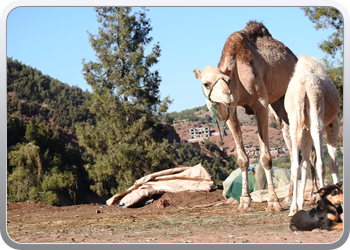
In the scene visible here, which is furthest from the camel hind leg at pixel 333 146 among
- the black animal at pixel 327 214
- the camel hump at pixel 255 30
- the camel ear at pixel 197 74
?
the camel hump at pixel 255 30

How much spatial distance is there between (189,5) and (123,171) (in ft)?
37.9

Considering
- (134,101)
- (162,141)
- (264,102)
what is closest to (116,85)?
(134,101)

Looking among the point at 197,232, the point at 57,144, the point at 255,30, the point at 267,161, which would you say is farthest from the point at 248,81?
the point at 57,144

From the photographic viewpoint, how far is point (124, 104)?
15.4 m

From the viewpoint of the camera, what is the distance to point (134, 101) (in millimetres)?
15906

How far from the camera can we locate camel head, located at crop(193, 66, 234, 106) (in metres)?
6.37

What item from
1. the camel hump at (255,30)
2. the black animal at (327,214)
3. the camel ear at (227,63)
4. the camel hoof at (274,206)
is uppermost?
the camel hump at (255,30)

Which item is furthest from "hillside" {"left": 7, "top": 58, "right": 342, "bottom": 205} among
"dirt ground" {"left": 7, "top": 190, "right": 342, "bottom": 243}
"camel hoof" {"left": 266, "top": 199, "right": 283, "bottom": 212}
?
"camel hoof" {"left": 266, "top": 199, "right": 283, "bottom": 212}

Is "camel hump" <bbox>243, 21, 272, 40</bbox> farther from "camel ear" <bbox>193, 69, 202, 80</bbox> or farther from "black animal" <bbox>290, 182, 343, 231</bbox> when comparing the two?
"black animal" <bbox>290, 182, 343, 231</bbox>

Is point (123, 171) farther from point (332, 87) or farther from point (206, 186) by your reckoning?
point (332, 87)

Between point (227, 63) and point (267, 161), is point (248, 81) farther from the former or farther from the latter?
point (267, 161)

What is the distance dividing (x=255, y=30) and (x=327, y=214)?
471 cm

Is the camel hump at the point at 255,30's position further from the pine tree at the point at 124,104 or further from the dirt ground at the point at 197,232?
the pine tree at the point at 124,104

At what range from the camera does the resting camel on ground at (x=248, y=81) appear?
652 cm
